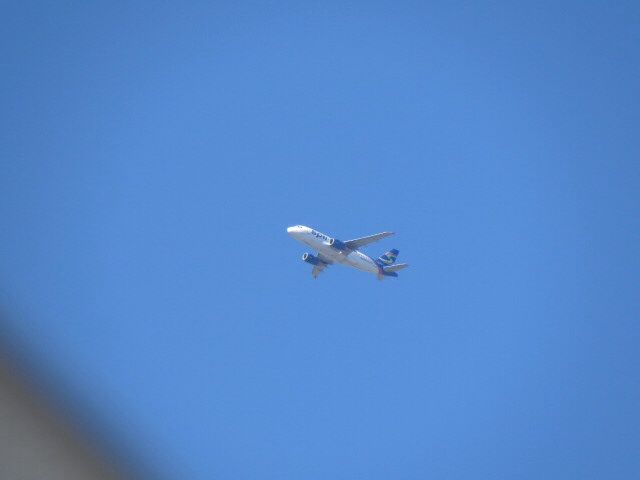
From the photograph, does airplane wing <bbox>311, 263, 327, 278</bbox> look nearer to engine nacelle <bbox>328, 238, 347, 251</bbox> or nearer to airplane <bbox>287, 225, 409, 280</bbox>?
airplane <bbox>287, 225, 409, 280</bbox>

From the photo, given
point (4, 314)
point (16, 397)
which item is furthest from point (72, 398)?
point (4, 314)

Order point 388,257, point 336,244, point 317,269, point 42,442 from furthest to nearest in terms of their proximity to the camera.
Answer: point 317,269
point 388,257
point 336,244
point 42,442

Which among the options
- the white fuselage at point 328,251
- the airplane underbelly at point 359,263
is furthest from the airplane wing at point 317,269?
the airplane underbelly at point 359,263

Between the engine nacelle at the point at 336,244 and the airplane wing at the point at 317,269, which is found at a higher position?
the airplane wing at the point at 317,269

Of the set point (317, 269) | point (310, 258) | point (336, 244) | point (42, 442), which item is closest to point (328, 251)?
point (336, 244)

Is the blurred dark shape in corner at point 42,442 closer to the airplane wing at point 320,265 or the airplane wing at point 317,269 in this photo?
the airplane wing at point 320,265

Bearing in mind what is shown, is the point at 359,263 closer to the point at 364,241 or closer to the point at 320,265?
the point at 364,241

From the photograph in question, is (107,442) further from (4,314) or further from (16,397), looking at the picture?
(4,314)
